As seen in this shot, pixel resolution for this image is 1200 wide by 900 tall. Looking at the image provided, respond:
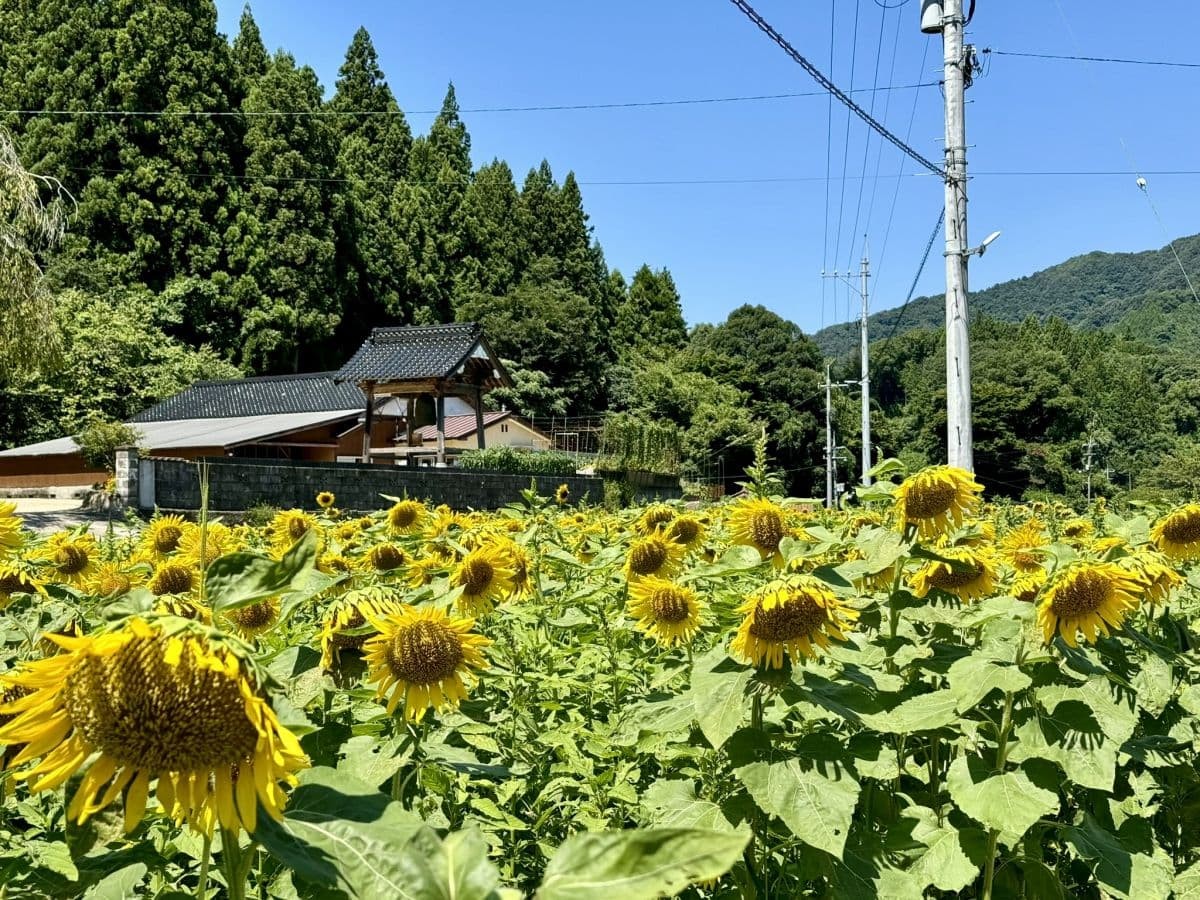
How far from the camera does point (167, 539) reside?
297 centimetres

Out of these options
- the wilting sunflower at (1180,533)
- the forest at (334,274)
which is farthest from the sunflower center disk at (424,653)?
the forest at (334,274)

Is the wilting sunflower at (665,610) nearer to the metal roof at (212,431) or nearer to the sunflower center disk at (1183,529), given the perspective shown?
the sunflower center disk at (1183,529)

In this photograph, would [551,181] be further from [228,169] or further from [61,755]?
[61,755]

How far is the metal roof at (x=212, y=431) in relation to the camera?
20.3 meters

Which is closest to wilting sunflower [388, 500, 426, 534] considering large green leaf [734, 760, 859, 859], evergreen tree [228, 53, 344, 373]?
large green leaf [734, 760, 859, 859]

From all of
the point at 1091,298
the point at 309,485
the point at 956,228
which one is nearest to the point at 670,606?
the point at 956,228

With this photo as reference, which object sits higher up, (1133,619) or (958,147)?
(958,147)

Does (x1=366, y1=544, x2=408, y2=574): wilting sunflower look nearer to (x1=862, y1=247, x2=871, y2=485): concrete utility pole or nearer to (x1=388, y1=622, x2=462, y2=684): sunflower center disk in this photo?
(x1=388, y1=622, x2=462, y2=684): sunflower center disk

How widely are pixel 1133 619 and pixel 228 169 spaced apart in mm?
34199

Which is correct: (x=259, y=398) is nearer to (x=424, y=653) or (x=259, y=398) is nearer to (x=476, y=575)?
(x=476, y=575)

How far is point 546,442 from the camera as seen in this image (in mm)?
34531

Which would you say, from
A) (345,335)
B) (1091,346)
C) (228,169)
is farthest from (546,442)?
(1091,346)

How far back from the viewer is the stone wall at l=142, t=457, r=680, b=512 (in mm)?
12562

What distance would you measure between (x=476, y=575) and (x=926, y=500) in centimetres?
99
